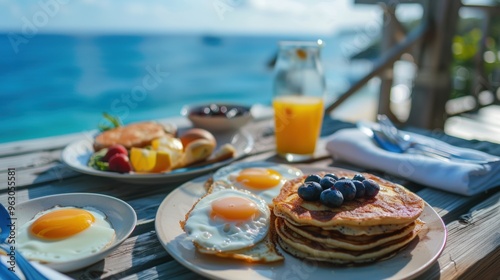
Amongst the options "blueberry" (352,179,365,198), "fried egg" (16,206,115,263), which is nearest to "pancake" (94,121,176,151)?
"fried egg" (16,206,115,263)

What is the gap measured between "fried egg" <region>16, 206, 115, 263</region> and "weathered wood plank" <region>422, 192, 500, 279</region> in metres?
0.76

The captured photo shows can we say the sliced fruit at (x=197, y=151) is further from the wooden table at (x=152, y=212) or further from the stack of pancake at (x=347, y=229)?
the stack of pancake at (x=347, y=229)

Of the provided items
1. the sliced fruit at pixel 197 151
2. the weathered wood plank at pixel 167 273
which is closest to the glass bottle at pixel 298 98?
the sliced fruit at pixel 197 151

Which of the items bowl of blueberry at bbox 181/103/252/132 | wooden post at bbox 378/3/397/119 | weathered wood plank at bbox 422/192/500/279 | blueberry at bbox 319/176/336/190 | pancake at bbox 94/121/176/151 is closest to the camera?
weathered wood plank at bbox 422/192/500/279

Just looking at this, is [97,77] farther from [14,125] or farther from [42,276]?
[42,276]

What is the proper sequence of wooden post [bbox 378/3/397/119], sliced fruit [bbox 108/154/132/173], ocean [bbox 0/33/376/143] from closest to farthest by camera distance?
sliced fruit [bbox 108/154/132/173], wooden post [bbox 378/3/397/119], ocean [bbox 0/33/376/143]

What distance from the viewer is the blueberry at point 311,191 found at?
3.14 feet

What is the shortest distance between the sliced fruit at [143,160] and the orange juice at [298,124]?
0.58m

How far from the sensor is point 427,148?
1587mm

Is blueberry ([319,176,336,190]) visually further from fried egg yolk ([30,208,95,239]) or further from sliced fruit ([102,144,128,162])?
sliced fruit ([102,144,128,162])

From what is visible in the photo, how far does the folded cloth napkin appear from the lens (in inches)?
51.1

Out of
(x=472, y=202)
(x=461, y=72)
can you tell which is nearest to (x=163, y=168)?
(x=472, y=202)

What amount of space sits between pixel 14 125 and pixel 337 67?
19.7 metres

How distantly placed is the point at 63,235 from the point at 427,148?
1405 millimetres
